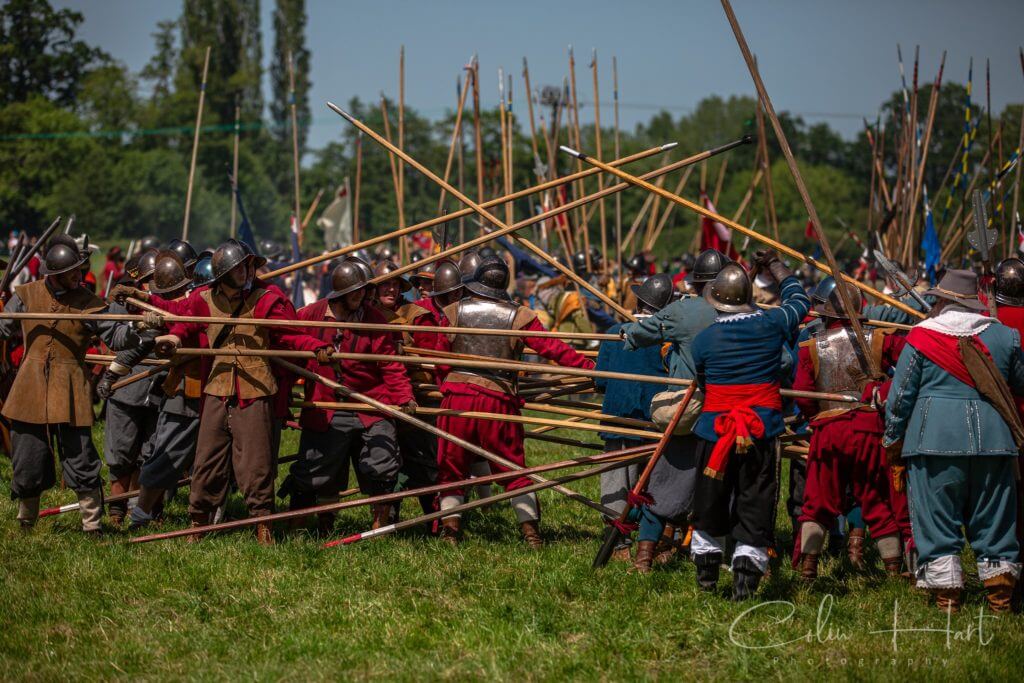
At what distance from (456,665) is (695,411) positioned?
2303 mm

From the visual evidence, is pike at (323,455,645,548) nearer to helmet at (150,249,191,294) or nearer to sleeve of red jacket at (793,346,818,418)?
sleeve of red jacket at (793,346,818,418)

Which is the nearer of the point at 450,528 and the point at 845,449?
the point at 845,449

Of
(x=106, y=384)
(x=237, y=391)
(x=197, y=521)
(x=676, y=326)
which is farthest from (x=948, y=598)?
(x=106, y=384)

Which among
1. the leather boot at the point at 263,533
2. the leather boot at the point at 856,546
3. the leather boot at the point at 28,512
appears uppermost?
the leather boot at the point at 28,512

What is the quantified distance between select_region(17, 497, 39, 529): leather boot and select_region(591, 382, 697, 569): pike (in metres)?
4.05

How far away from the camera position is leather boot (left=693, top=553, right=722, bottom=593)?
274 inches

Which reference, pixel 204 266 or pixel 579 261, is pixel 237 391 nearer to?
pixel 204 266

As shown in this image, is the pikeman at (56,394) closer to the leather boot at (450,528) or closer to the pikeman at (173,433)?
the pikeman at (173,433)

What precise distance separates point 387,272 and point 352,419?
4.01 ft

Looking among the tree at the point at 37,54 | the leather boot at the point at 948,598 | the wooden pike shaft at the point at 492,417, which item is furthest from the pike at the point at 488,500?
the tree at the point at 37,54

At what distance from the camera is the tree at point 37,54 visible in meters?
51.9

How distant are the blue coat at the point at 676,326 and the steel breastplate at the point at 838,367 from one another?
2.70 feet

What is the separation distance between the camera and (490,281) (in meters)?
8.67

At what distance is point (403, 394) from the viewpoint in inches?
335
